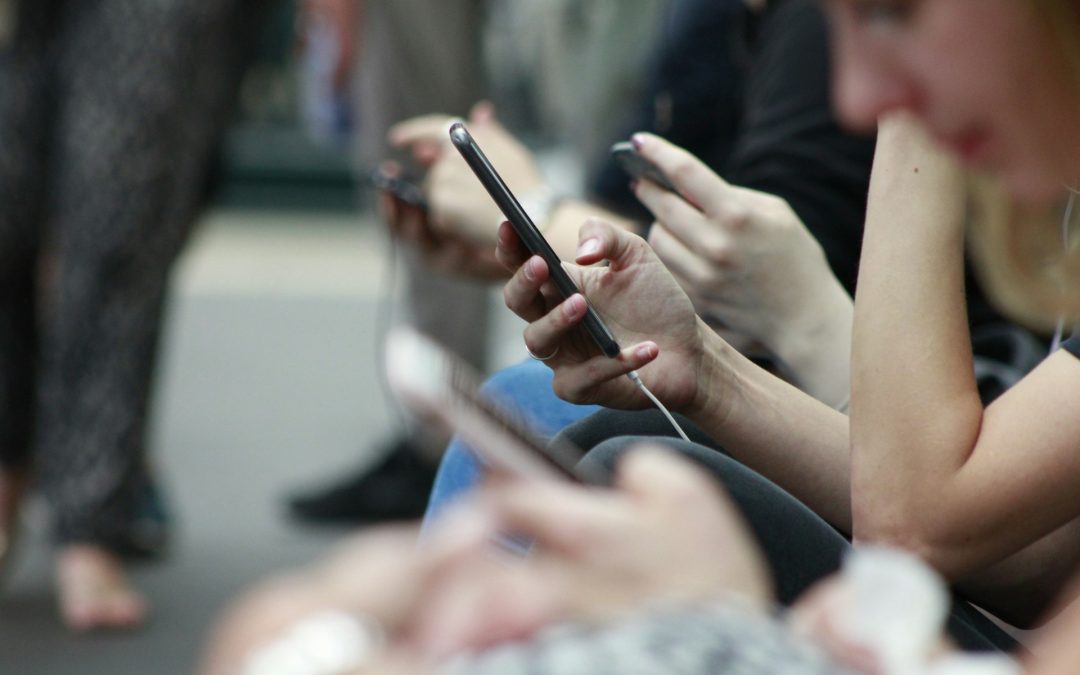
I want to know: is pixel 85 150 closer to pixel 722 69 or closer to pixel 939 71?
pixel 722 69

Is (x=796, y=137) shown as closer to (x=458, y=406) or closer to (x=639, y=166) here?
(x=639, y=166)

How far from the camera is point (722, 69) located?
236cm

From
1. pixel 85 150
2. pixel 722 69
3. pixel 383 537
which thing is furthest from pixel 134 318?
pixel 383 537

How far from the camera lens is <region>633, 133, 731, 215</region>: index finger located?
136 centimetres

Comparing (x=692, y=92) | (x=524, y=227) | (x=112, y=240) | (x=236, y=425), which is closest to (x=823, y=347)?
(x=524, y=227)

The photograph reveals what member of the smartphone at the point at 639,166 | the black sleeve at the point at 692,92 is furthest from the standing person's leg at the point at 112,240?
the smartphone at the point at 639,166

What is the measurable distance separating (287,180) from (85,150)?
4975 millimetres

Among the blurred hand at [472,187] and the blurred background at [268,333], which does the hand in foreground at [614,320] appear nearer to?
the blurred hand at [472,187]

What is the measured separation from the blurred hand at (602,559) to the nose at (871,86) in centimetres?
18

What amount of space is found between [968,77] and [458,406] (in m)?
0.25

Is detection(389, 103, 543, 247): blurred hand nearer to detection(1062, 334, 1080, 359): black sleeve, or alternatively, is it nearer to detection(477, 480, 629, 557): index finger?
detection(1062, 334, 1080, 359): black sleeve

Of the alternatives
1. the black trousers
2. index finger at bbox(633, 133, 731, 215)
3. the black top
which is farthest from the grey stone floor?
the black trousers

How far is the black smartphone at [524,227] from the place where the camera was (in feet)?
3.87

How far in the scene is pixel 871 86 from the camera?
0.69m
